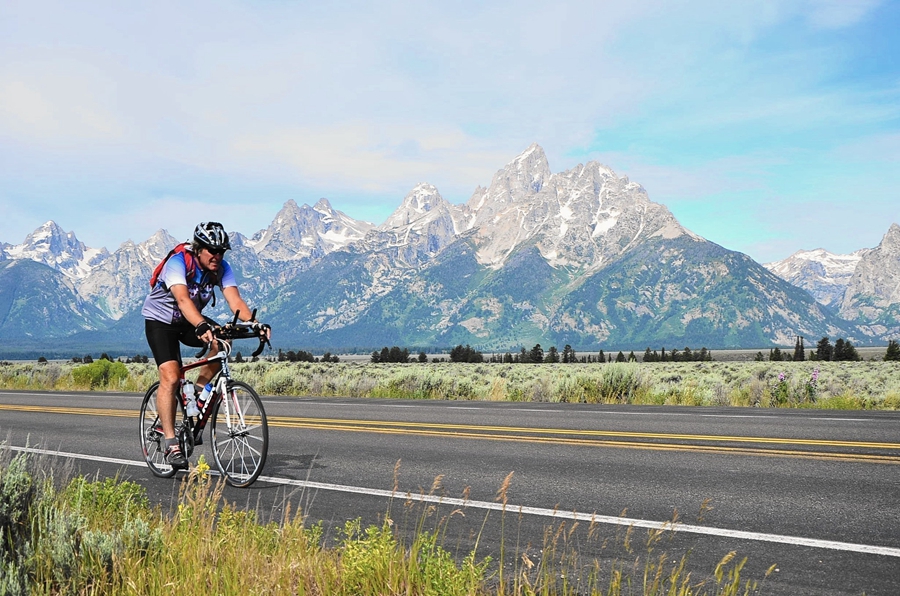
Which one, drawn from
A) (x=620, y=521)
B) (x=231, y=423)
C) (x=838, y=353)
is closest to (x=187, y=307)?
(x=231, y=423)

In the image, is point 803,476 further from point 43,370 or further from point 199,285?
point 43,370

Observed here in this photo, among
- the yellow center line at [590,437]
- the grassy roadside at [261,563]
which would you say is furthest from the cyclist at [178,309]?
the yellow center line at [590,437]

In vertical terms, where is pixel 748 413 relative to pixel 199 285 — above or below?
below

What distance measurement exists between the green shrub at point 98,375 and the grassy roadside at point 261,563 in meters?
23.9

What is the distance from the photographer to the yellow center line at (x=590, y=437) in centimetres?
859

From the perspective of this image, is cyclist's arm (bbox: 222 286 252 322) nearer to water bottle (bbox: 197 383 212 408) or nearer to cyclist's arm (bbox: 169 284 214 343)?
cyclist's arm (bbox: 169 284 214 343)

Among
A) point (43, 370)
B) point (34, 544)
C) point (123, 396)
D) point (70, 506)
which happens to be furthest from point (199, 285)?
point (43, 370)

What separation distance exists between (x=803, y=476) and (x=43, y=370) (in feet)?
102

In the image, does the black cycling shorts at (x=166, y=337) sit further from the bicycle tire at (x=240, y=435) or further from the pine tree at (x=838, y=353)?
the pine tree at (x=838, y=353)

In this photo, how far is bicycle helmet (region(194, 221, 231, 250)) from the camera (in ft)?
23.6

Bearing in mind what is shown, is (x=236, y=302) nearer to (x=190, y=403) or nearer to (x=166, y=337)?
(x=166, y=337)

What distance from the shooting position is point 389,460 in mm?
8641

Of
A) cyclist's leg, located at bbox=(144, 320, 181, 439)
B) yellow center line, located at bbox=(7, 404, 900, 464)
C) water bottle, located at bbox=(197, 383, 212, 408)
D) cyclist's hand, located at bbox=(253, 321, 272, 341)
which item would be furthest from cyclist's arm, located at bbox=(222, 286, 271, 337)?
yellow center line, located at bbox=(7, 404, 900, 464)

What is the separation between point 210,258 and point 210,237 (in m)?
0.23
